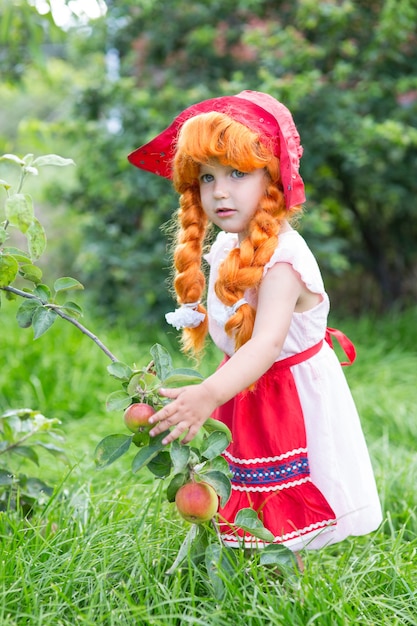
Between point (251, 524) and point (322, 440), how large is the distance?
0.31m

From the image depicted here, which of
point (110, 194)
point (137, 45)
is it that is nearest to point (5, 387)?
point (110, 194)

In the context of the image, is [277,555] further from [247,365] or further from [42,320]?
[42,320]

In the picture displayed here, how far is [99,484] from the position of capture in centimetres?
253

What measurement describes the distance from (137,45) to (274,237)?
390cm

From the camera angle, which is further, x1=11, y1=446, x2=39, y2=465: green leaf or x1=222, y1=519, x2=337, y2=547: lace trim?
x1=11, y1=446, x2=39, y2=465: green leaf

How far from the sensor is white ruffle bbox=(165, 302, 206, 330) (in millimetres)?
1909

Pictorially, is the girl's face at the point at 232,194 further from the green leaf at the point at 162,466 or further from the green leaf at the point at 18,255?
the green leaf at the point at 162,466

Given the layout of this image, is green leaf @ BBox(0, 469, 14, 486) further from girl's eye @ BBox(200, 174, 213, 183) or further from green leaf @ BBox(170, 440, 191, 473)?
girl's eye @ BBox(200, 174, 213, 183)

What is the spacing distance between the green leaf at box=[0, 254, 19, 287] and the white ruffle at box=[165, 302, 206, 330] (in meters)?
0.41

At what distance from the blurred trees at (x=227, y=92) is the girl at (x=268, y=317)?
2465mm

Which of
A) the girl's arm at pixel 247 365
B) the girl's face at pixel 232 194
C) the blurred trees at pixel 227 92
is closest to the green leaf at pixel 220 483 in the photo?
the girl's arm at pixel 247 365

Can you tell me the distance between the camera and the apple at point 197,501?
1.54m

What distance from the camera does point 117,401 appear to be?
1520 mm

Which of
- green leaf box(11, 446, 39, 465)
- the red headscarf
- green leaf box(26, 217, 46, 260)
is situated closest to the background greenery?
green leaf box(11, 446, 39, 465)
